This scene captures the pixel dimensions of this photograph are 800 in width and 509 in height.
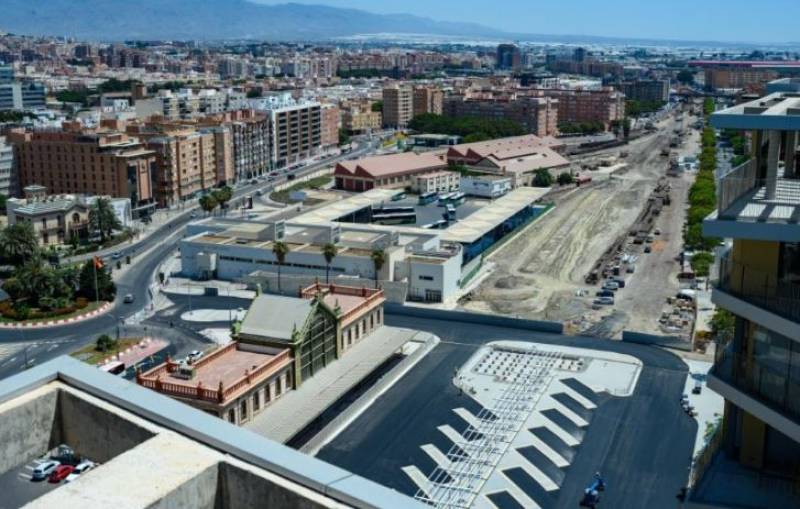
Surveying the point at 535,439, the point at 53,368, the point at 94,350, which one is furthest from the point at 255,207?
the point at 53,368

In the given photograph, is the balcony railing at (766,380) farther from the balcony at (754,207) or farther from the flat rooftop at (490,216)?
the flat rooftop at (490,216)

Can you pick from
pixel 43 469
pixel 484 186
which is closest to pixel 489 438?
pixel 43 469

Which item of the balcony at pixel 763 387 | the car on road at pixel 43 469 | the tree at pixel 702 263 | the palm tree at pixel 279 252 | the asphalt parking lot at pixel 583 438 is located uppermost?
the balcony at pixel 763 387

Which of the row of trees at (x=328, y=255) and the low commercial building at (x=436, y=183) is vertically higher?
the low commercial building at (x=436, y=183)

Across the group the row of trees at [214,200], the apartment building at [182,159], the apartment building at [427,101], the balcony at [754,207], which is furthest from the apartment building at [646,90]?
the balcony at [754,207]

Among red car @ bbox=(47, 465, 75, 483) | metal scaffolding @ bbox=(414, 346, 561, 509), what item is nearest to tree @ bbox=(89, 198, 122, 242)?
metal scaffolding @ bbox=(414, 346, 561, 509)

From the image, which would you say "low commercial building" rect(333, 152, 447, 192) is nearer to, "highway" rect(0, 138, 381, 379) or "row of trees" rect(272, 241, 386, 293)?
"highway" rect(0, 138, 381, 379)

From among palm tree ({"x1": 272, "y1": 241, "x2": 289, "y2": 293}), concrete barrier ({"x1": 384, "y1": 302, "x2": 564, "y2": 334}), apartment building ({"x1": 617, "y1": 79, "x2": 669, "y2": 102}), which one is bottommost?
concrete barrier ({"x1": 384, "y1": 302, "x2": 564, "y2": 334})

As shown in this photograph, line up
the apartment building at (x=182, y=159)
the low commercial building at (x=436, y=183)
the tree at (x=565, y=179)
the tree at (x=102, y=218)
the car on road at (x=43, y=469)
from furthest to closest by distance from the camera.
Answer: the tree at (x=565, y=179) → the low commercial building at (x=436, y=183) → the apartment building at (x=182, y=159) → the tree at (x=102, y=218) → the car on road at (x=43, y=469)
